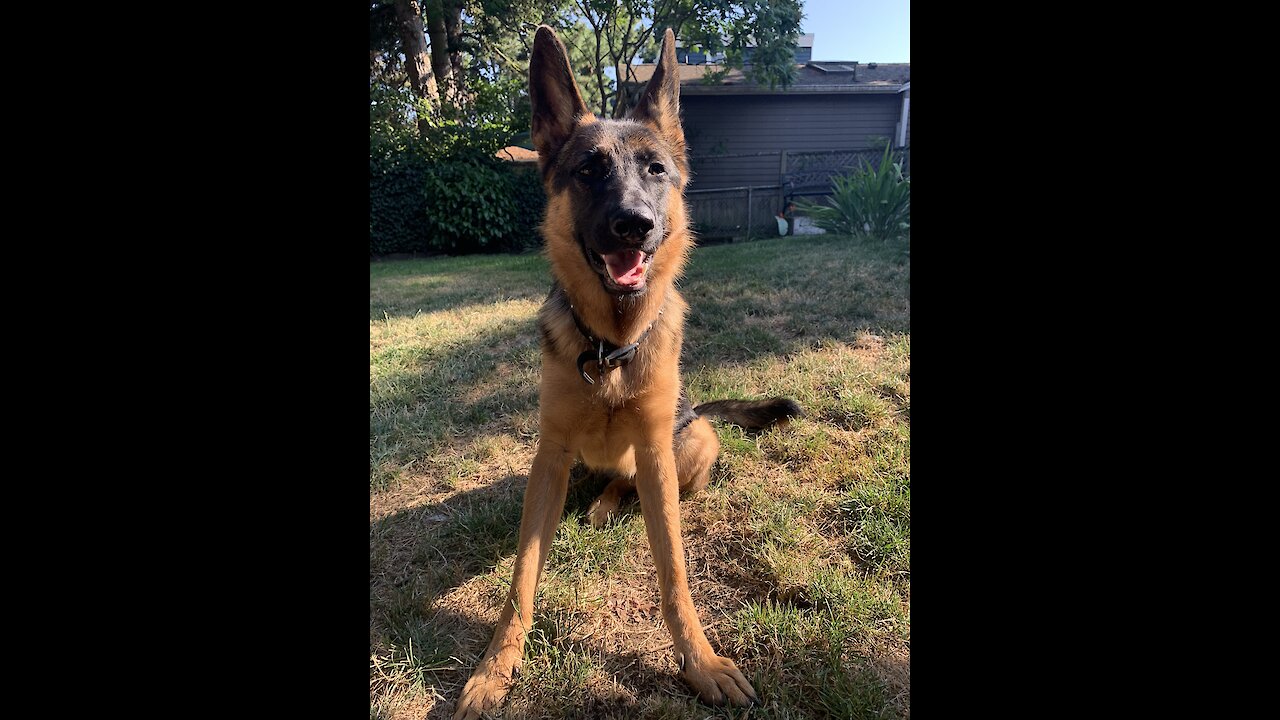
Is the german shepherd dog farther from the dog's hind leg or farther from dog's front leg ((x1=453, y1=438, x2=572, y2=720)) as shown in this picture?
the dog's hind leg

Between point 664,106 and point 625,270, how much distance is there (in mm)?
927

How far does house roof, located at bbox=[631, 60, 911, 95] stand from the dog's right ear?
584 inches

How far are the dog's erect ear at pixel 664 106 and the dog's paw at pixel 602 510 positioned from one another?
1653 millimetres

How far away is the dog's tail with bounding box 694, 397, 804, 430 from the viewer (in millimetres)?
3055

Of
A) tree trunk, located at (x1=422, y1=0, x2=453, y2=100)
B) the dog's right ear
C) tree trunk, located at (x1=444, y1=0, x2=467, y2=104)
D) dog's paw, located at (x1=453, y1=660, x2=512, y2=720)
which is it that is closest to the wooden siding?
tree trunk, located at (x1=444, y1=0, x2=467, y2=104)

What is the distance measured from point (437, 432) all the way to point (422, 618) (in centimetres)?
150

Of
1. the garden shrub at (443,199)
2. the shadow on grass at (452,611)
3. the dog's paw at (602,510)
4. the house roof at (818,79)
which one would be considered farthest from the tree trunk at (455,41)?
the dog's paw at (602,510)

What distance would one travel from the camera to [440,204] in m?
11.7

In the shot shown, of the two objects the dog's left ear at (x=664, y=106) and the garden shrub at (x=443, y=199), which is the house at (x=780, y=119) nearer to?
the garden shrub at (x=443, y=199)

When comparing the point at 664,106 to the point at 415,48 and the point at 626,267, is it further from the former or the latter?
the point at 415,48

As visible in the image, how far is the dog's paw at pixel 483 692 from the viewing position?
1.65 meters
